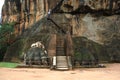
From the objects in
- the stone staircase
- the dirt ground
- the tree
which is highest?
the tree

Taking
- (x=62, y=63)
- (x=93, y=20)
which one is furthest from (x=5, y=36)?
(x=62, y=63)

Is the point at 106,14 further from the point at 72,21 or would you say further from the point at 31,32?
the point at 31,32

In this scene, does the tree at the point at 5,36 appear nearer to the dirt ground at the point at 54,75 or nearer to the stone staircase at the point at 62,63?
the stone staircase at the point at 62,63

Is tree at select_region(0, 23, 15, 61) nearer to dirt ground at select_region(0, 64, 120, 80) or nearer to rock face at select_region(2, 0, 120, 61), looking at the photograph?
rock face at select_region(2, 0, 120, 61)

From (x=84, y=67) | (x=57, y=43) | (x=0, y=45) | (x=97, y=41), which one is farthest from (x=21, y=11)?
(x=84, y=67)

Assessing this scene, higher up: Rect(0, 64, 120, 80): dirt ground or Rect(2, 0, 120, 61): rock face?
Rect(2, 0, 120, 61): rock face

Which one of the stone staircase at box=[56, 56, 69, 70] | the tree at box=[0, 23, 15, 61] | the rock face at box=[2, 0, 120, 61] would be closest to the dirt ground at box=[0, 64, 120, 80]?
the stone staircase at box=[56, 56, 69, 70]

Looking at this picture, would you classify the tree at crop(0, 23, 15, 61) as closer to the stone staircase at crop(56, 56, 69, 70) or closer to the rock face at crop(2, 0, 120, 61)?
the rock face at crop(2, 0, 120, 61)

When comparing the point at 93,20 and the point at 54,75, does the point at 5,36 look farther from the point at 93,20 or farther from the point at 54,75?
the point at 54,75

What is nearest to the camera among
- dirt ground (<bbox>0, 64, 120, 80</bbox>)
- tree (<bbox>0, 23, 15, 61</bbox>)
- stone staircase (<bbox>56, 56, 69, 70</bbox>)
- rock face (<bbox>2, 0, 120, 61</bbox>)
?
dirt ground (<bbox>0, 64, 120, 80</bbox>)

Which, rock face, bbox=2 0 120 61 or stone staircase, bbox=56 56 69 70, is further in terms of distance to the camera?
rock face, bbox=2 0 120 61

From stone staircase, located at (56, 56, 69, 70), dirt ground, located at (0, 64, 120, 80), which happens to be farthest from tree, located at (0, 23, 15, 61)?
dirt ground, located at (0, 64, 120, 80)

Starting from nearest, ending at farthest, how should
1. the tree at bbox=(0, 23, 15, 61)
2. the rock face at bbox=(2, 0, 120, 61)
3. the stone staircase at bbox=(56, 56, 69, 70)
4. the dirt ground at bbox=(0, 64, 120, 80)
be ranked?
the dirt ground at bbox=(0, 64, 120, 80) < the stone staircase at bbox=(56, 56, 69, 70) < the rock face at bbox=(2, 0, 120, 61) < the tree at bbox=(0, 23, 15, 61)

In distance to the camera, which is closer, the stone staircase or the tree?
the stone staircase
